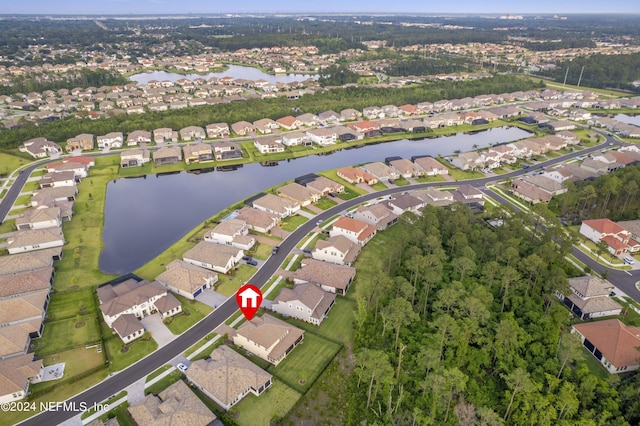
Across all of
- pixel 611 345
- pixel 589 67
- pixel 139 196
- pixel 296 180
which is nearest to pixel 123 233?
pixel 139 196

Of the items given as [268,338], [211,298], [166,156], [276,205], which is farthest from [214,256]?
[166,156]

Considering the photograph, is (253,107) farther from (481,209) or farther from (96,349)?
(96,349)

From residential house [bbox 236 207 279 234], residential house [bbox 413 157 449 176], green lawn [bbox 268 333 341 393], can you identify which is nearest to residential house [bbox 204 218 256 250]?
A: residential house [bbox 236 207 279 234]

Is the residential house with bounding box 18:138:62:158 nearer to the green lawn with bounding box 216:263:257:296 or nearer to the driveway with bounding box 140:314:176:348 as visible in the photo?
the green lawn with bounding box 216:263:257:296

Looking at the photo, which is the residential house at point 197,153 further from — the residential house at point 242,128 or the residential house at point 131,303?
the residential house at point 131,303

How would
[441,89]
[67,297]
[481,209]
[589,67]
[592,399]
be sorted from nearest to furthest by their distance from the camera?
1. [592,399]
2. [67,297]
3. [481,209]
4. [441,89]
5. [589,67]

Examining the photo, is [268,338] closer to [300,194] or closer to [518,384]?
[518,384]
